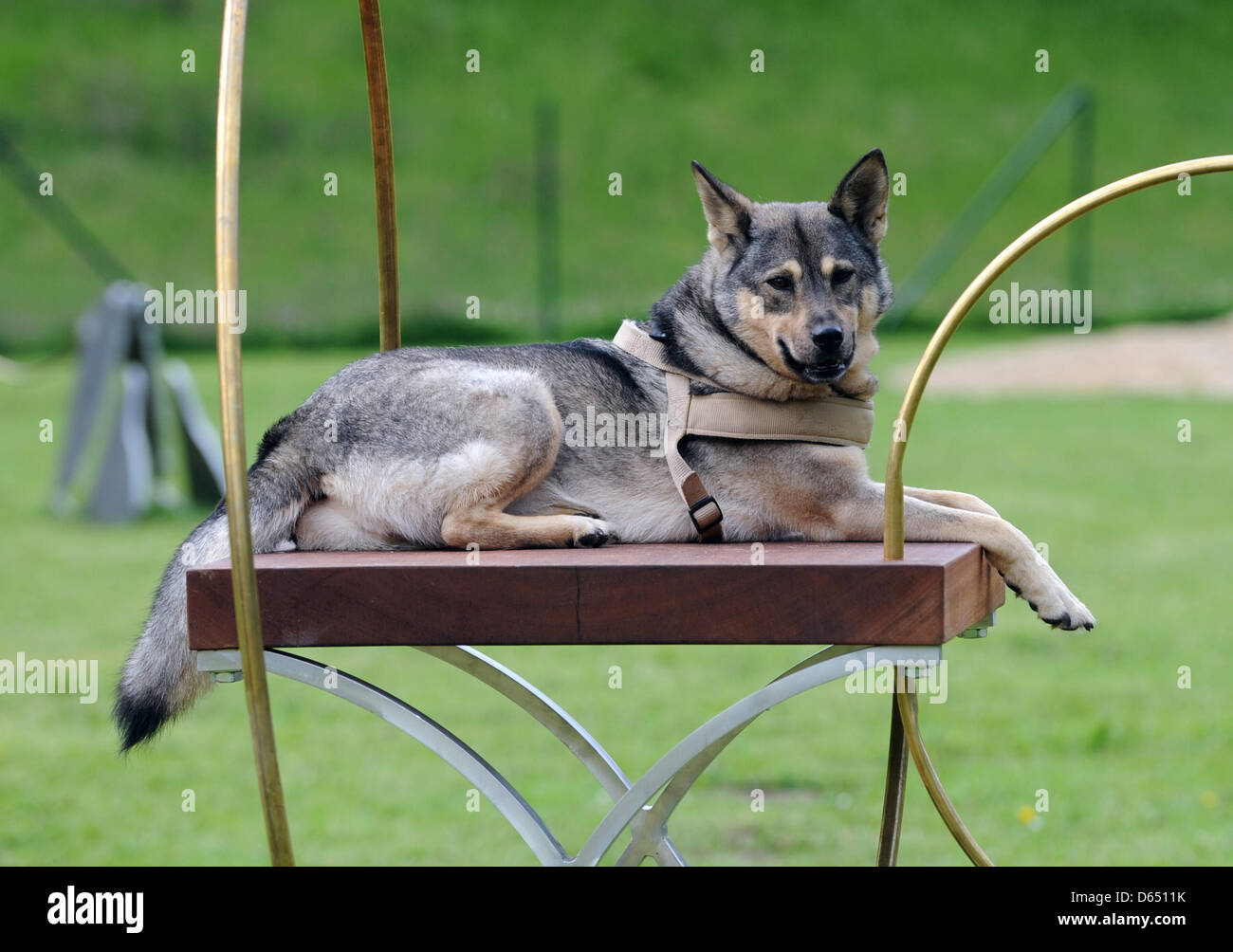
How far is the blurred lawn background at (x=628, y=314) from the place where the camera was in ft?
21.4

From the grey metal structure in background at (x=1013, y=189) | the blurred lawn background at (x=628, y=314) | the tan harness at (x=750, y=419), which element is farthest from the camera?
the grey metal structure in background at (x=1013, y=189)

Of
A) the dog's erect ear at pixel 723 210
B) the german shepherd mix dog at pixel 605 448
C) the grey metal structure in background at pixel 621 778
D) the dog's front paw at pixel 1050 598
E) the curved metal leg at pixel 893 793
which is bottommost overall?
the curved metal leg at pixel 893 793

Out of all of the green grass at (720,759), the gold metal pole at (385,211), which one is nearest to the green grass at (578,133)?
the green grass at (720,759)

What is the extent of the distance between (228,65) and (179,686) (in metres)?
1.45

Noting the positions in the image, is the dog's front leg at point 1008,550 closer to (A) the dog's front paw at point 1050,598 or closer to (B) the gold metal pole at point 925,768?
(A) the dog's front paw at point 1050,598

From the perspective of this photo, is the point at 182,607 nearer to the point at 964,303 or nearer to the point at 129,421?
the point at 964,303

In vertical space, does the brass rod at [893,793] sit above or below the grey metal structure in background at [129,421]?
below

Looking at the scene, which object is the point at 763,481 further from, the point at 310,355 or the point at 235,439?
the point at 310,355

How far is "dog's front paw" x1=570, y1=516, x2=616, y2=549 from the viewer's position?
3.59 m

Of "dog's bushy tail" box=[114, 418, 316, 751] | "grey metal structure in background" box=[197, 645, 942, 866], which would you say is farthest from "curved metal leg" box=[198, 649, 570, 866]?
"dog's bushy tail" box=[114, 418, 316, 751]

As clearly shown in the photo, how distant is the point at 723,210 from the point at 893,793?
1.66 meters

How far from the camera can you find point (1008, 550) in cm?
344

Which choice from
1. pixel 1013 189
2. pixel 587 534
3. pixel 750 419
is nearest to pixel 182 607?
pixel 587 534

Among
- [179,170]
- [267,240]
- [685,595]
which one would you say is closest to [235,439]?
[685,595]
